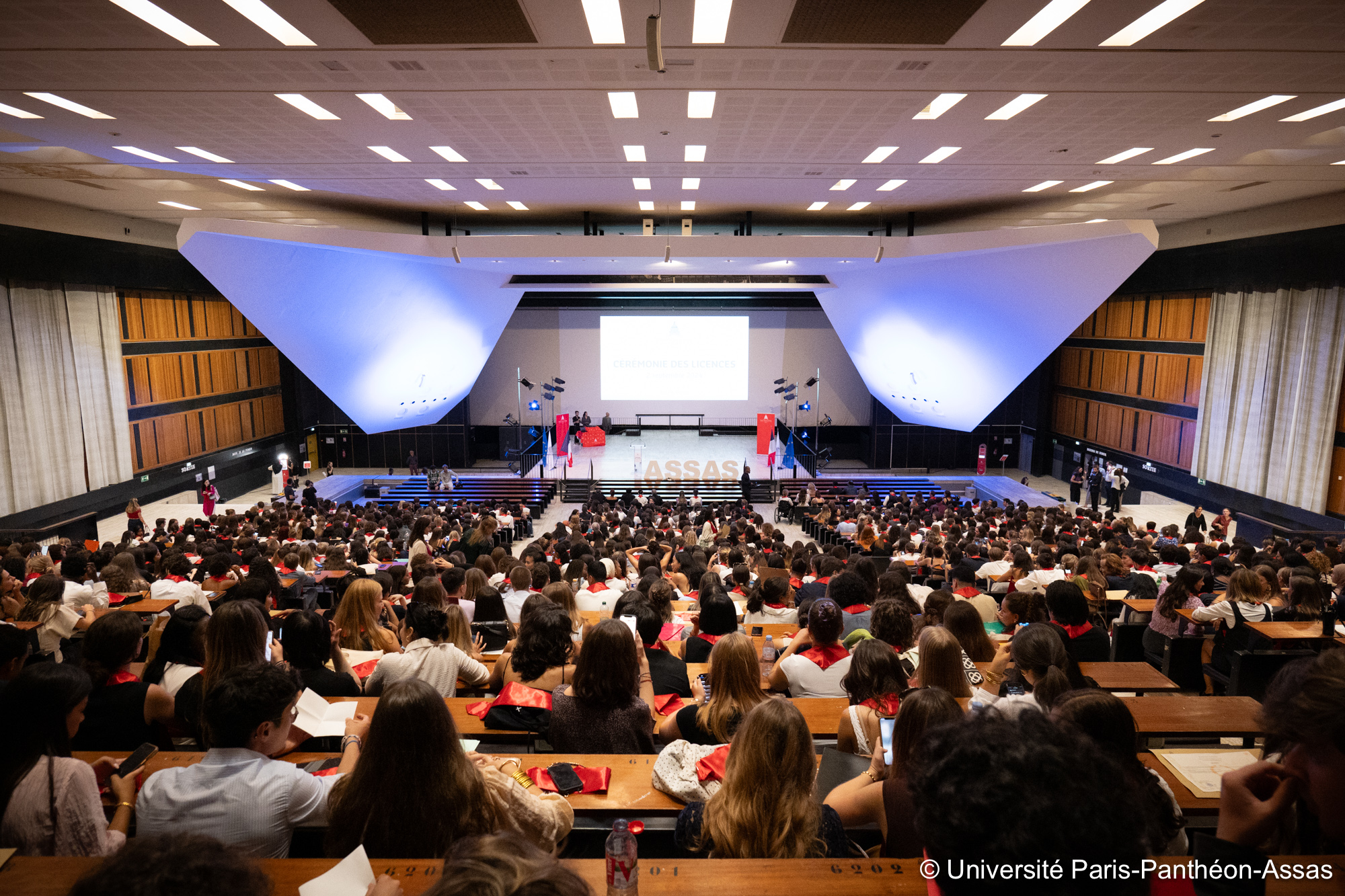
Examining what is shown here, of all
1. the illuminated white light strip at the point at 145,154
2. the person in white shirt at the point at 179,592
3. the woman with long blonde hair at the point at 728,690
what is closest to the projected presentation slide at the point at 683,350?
the illuminated white light strip at the point at 145,154

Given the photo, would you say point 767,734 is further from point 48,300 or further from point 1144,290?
point 1144,290

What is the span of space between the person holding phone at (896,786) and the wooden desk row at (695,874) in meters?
0.32

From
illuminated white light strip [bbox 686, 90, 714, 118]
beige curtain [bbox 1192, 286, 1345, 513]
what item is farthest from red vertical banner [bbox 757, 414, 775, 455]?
illuminated white light strip [bbox 686, 90, 714, 118]

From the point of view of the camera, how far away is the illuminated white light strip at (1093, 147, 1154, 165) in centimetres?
857

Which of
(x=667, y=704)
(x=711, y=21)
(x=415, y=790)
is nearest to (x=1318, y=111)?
(x=711, y=21)

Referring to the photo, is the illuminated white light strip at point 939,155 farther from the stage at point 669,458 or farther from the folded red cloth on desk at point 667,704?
the stage at point 669,458

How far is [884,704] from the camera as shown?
332 centimetres

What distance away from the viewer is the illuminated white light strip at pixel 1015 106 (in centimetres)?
660

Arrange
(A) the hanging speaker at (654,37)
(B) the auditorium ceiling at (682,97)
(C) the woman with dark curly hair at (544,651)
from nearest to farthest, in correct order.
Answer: (C) the woman with dark curly hair at (544,651)
(A) the hanging speaker at (654,37)
(B) the auditorium ceiling at (682,97)

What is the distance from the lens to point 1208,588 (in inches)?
296

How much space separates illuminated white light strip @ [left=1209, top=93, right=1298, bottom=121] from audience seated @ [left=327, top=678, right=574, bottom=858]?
8.29m

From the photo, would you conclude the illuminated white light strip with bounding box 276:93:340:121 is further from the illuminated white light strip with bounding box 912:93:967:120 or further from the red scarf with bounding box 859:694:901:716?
the red scarf with bounding box 859:694:901:716

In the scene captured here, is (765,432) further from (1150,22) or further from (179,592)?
(1150,22)

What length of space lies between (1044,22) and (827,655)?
447cm
